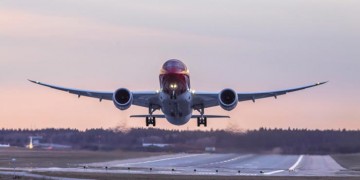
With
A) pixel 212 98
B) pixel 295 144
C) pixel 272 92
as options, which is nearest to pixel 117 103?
pixel 212 98

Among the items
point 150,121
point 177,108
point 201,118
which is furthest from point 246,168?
point 177,108

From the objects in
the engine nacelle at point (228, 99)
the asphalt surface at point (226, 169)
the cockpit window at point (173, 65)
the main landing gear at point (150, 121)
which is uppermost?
the cockpit window at point (173, 65)

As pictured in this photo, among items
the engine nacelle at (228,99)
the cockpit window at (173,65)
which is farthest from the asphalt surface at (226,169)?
the cockpit window at (173,65)

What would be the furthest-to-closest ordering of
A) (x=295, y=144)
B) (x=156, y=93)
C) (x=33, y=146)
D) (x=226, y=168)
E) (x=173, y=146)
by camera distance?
1. (x=33, y=146)
2. (x=173, y=146)
3. (x=295, y=144)
4. (x=226, y=168)
5. (x=156, y=93)

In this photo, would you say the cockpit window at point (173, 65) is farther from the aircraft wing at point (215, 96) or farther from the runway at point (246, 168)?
the runway at point (246, 168)

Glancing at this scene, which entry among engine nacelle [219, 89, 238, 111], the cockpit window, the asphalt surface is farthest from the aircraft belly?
Answer: the asphalt surface

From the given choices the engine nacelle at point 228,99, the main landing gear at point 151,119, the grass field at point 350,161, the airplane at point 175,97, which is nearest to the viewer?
the airplane at point 175,97

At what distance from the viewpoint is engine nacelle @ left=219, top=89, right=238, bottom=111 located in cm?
5909

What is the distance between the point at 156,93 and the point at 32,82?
10.4m

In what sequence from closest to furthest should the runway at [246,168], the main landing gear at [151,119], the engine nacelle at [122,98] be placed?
the engine nacelle at [122,98]
the main landing gear at [151,119]
the runway at [246,168]

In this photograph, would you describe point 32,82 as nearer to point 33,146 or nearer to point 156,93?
point 156,93

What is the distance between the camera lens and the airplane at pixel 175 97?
56.3 metres

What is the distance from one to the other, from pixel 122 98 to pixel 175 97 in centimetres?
476

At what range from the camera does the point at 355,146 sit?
94.0 meters
